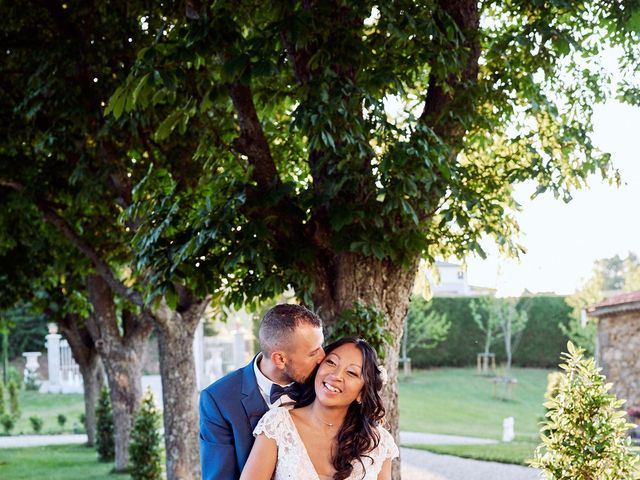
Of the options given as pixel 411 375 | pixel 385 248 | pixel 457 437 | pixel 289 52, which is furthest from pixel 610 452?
pixel 411 375

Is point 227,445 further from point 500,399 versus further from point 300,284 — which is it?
point 500,399

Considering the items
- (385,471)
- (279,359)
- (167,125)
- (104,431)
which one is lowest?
(104,431)

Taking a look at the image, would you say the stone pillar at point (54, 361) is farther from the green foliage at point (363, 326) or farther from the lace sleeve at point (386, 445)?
the lace sleeve at point (386, 445)

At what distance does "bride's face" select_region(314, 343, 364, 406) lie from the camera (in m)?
3.72

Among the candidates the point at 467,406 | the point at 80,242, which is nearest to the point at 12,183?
the point at 80,242

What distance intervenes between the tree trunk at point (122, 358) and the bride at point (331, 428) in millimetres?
12288

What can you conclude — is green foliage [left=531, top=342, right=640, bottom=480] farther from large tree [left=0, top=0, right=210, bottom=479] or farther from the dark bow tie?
large tree [left=0, top=0, right=210, bottom=479]

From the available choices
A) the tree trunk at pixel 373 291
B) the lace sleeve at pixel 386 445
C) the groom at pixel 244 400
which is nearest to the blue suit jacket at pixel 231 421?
the groom at pixel 244 400

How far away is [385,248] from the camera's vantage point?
689cm

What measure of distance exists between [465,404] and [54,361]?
598 inches

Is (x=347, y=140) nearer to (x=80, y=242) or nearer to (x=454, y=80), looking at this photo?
(x=454, y=80)

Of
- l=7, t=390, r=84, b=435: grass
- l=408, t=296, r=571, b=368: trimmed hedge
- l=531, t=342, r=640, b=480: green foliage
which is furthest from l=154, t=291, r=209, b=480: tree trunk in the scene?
l=408, t=296, r=571, b=368: trimmed hedge

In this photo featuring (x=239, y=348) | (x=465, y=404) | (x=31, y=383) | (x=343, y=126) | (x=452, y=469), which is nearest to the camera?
(x=343, y=126)

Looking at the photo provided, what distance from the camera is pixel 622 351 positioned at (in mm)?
17594
